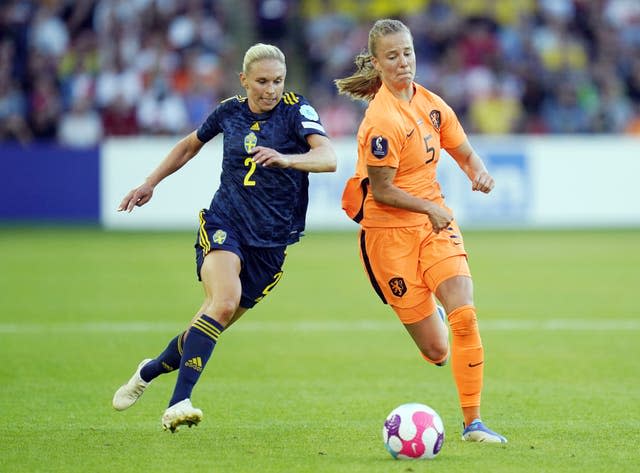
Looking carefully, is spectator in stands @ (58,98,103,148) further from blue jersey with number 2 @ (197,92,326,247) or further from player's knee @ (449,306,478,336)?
player's knee @ (449,306,478,336)

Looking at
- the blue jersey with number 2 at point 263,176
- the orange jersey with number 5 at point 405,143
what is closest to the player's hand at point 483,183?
the orange jersey with number 5 at point 405,143

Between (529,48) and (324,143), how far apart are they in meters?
18.9

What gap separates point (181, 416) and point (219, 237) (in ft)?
4.05

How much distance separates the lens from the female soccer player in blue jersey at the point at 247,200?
7.16 metres

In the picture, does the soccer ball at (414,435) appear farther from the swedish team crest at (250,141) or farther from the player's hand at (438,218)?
the swedish team crest at (250,141)

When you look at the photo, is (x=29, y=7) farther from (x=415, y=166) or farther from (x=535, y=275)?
(x=415, y=166)

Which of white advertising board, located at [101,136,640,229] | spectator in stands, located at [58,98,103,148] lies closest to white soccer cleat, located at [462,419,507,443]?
white advertising board, located at [101,136,640,229]

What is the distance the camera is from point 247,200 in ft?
24.4

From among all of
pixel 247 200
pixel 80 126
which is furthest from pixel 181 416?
pixel 80 126

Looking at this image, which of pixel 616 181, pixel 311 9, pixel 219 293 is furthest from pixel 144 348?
pixel 311 9

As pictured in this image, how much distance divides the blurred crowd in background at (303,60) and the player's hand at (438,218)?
52.6 feet

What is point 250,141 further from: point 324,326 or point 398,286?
point 324,326

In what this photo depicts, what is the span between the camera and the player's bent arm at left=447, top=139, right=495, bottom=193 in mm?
7250

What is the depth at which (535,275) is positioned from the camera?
16391 mm
